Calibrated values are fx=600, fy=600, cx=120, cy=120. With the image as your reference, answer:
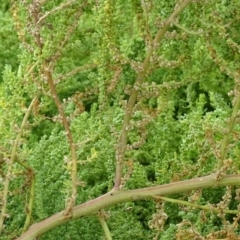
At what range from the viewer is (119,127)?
1.60 m

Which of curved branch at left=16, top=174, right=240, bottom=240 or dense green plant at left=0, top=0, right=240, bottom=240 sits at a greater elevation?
dense green plant at left=0, top=0, right=240, bottom=240

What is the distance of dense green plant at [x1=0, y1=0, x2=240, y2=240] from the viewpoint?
3.99 feet

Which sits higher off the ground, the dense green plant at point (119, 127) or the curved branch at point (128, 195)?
the dense green plant at point (119, 127)

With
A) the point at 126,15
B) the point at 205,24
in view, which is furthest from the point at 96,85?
the point at 205,24

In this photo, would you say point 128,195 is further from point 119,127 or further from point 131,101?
point 119,127

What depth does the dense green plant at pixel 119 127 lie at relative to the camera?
121cm

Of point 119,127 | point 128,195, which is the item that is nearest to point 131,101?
point 128,195

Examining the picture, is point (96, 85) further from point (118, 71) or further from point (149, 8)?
point (149, 8)

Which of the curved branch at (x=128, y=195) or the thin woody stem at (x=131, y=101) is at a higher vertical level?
the thin woody stem at (x=131, y=101)

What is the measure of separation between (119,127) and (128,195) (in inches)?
13.9

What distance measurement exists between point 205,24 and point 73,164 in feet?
1.30

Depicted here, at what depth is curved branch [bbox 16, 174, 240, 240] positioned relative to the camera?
122 cm

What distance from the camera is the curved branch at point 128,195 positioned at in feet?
4.01

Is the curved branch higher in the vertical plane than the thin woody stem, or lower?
lower
